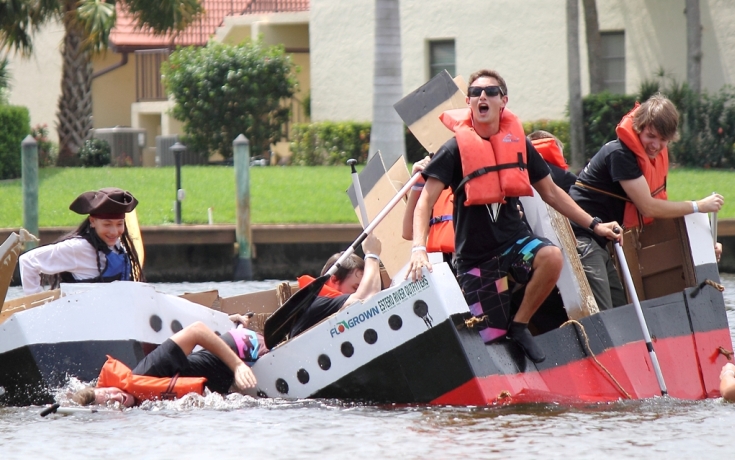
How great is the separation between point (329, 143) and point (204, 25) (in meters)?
7.77

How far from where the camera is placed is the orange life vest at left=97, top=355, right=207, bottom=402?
6801mm

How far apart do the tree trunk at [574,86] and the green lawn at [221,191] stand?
1.56 metres

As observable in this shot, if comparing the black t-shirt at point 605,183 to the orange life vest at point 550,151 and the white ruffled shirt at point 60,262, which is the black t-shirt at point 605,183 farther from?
the white ruffled shirt at point 60,262

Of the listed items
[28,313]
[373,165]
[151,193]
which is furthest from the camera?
[151,193]

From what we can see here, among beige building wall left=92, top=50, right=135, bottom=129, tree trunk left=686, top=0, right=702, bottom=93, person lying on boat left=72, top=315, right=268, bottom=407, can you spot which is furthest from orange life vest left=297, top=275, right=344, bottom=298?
beige building wall left=92, top=50, right=135, bottom=129

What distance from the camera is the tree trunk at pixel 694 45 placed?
17.9 metres

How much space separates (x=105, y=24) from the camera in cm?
1978

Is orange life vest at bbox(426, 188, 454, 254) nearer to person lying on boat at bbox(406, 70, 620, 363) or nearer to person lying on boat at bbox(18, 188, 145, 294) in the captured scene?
person lying on boat at bbox(406, 70, 620, 363)

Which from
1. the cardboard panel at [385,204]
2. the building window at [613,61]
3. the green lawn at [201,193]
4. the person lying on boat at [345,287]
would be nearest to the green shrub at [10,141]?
the green lawn at [201,193]

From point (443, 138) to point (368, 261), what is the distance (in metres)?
0.93

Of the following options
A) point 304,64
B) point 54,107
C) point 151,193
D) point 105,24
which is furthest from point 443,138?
point 54,107

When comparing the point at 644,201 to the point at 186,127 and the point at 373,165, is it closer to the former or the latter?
the point at 373,165

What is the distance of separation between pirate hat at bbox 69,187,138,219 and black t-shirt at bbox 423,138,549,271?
6.75 ft

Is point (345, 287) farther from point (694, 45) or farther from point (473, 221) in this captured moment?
point (694, 45)
